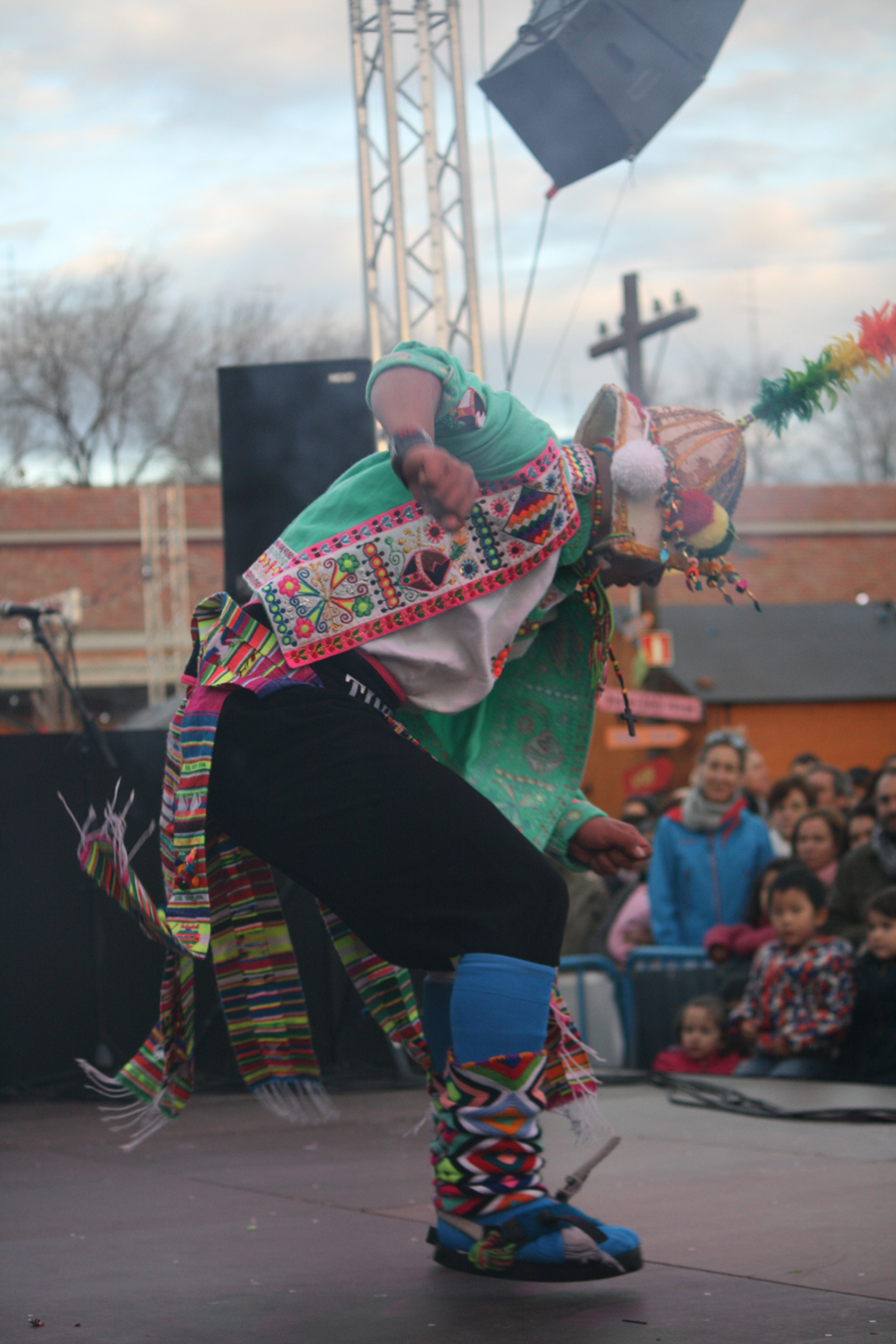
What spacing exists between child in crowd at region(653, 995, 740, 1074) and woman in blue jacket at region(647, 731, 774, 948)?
0.51 m

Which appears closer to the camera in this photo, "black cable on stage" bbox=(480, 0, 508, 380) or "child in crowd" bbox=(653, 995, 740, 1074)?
"black cable on stage" bbox=(480, 0, 508, 380)

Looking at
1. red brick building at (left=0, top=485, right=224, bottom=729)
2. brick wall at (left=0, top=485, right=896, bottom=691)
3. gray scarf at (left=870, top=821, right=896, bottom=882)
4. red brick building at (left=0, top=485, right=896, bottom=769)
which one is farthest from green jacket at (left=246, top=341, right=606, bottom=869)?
red brick building at (left=0, top=485, right=224, bottom=729)

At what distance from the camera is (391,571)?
1819 mm

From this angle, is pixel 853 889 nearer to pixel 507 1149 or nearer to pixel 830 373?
pixel 830 373

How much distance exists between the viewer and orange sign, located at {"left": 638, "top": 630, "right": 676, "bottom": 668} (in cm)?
1391

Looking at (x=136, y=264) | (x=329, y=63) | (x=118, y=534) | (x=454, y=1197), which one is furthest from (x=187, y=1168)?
(x=118, y=534)

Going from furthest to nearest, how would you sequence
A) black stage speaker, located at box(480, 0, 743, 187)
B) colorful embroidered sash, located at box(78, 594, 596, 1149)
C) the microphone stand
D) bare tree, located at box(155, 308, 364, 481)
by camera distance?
bare tree, located at box(155, 308, 364, 481) < the microphone stand < black stage speaker, located at box(480, 0, 743, 187) < colorful embroidered sash, located at box(78, 594, 596, 1149)

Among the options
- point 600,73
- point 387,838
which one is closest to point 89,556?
point 600,73

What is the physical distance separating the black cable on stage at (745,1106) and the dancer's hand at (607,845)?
1.55 m

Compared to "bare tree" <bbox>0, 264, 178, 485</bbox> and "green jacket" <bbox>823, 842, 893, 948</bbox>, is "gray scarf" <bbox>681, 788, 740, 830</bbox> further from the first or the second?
"bare tree" <bbox>0, 264, 178, 485</bbox>

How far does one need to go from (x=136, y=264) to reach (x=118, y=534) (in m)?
8.35

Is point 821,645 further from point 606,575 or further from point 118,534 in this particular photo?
point 606,575

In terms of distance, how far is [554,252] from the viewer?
2.80m

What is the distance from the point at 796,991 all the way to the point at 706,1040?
0.46 meters
